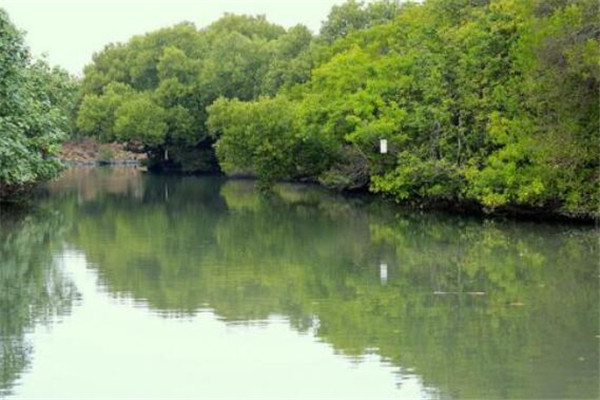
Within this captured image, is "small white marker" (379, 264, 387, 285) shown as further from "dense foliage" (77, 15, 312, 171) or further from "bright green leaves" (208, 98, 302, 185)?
"dense foliage" (77, 15, 312, 171)

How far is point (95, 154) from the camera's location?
8288 cm

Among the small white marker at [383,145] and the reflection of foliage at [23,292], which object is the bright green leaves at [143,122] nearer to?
the small white marker at [383,145]

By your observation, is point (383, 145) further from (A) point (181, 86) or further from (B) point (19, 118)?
(A) point (181, 86)

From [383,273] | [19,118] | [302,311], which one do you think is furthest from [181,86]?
[302,311]

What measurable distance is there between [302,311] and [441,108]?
16.7 m

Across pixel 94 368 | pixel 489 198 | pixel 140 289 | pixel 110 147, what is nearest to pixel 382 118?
pixel 489 198

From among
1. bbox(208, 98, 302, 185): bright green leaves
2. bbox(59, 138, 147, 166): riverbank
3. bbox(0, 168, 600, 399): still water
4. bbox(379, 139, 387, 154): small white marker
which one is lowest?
bbox(0, 168, 600, 399): still water

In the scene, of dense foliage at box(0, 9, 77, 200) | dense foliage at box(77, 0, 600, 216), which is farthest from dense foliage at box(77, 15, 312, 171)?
dense foliage at box(0, 9, 77, 200)

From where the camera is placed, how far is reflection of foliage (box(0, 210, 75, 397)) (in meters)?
11.8

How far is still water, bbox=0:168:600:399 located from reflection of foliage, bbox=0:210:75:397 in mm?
43

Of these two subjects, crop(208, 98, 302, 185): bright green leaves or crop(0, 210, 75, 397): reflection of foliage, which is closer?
crop(0, 210, 75, 397): reflection of foliage

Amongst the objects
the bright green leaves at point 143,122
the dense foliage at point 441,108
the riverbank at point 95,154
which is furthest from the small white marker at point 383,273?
the riverbank at point 95,154

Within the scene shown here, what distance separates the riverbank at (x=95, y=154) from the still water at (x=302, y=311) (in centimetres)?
5409

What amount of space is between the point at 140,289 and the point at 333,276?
10.4 ft
